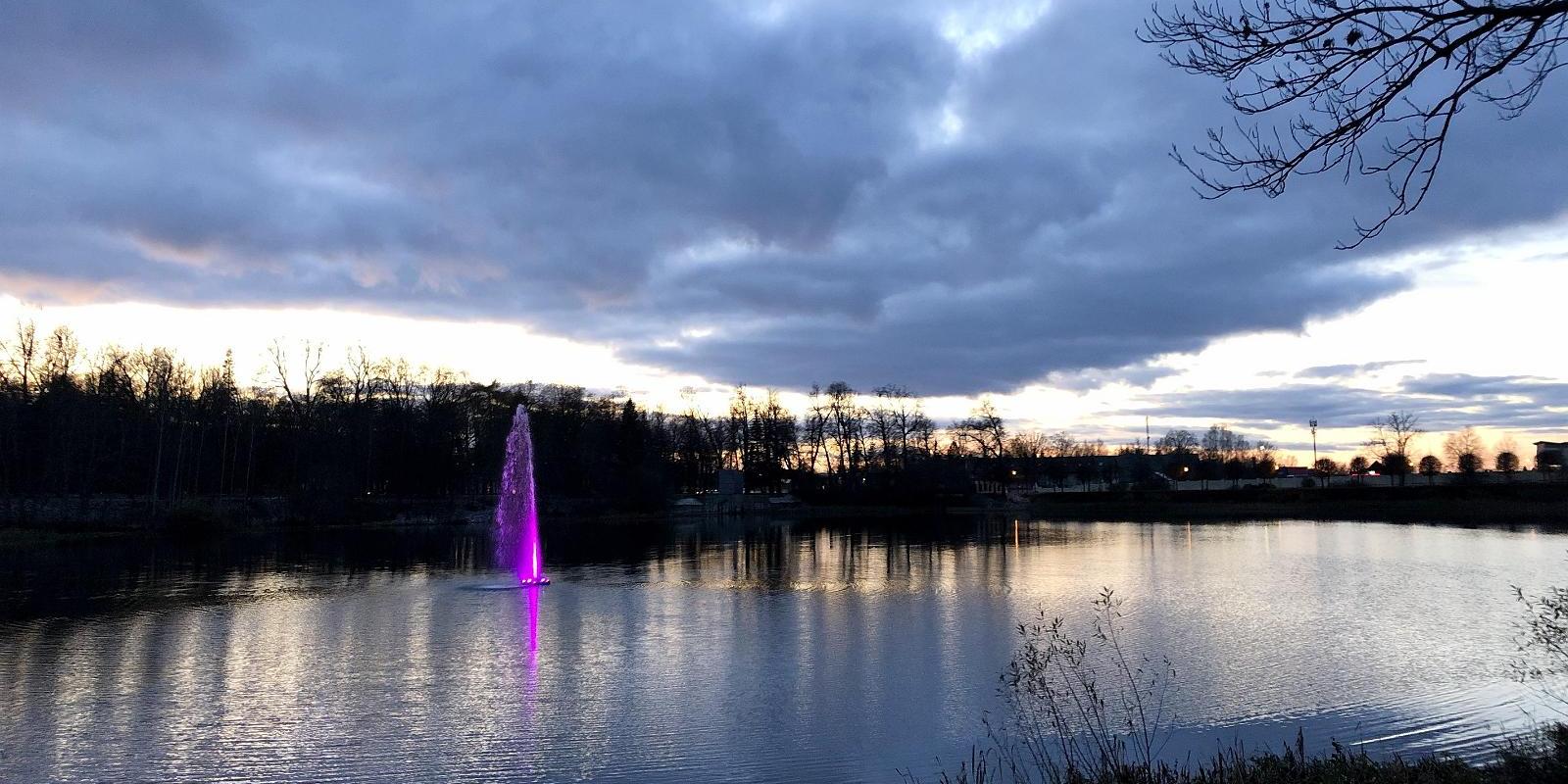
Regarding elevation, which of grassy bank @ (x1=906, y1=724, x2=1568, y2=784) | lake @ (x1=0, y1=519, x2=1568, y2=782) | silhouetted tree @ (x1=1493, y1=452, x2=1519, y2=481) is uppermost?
silhouetted tree @ (x1=1493, y1=452, x2=1519, y2=481)

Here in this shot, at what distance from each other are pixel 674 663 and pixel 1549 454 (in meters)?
159

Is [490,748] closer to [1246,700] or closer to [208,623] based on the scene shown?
[1246,700]

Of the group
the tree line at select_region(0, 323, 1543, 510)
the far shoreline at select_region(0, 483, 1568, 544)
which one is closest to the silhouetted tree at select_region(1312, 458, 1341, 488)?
the tree line at select_region(0, 323, 1543, 510)

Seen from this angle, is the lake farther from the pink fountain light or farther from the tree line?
the tree line

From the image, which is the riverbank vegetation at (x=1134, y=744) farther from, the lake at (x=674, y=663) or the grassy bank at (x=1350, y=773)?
the lake at (x=674, y=663)

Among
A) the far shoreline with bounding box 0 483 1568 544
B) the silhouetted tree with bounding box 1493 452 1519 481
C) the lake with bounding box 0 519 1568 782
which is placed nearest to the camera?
the lake with bounding box 0 519 1568 782

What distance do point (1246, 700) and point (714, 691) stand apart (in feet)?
25.6

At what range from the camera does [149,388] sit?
6838 cm

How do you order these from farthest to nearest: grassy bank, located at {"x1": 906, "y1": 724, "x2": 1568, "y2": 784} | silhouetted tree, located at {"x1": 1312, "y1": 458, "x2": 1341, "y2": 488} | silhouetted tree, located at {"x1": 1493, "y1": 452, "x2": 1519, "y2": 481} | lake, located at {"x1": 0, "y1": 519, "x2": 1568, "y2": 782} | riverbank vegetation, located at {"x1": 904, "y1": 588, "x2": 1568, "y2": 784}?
silhouetted tree, located at {"x1": 1312, "y1": 458, "x2": 1341, "y2": 488} < silhouetted tree, located at {"x1": 1493, "y1": 452, "x2": 1519, "y2": 481} < lake, located at {"x1": 0, "y1": 519, "x2": 1568, "y2": 782} < riverbank vegetation, located at {"x1": 904, "y1": 588, "x2": 1568, "y2": 784} < grassy bank, located at {"x1": 906, "y1": 724, "x2": 1568, "y2": 784}

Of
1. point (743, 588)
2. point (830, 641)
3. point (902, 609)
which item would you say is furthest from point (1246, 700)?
point (743, 588)

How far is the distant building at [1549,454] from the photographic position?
117119 mm

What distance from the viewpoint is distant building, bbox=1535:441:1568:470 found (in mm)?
117119

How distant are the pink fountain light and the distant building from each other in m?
119

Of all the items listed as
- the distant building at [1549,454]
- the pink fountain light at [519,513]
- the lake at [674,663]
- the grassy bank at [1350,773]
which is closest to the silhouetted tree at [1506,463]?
the distant building at [1549,454]
